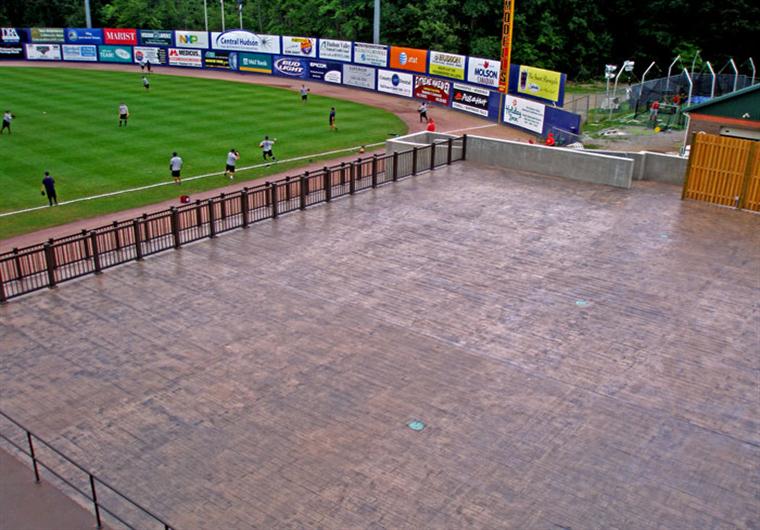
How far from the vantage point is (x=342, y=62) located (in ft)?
189

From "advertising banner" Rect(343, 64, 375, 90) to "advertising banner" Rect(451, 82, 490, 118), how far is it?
8.81 metres

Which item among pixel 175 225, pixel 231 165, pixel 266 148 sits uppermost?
pixel 175 225

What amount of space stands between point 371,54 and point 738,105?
1318 inches

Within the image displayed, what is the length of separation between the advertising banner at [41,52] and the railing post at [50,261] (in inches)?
2260

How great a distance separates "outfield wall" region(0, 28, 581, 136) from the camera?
43.0 meters

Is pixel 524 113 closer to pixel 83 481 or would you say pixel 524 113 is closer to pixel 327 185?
pixel 327 185

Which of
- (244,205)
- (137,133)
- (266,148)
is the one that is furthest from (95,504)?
(137,133)

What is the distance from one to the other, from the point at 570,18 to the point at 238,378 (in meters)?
64.3

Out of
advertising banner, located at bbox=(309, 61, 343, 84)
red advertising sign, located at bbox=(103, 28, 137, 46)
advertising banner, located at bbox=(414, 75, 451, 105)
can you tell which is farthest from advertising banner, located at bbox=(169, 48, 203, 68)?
advertising banner, located at bbox=(414, 75, 451, 105)

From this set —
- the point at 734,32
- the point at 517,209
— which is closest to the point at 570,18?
the point at 734,32

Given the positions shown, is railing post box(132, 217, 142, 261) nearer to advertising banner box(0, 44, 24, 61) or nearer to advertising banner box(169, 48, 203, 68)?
advertising banner box(169, 48, 203, 68)

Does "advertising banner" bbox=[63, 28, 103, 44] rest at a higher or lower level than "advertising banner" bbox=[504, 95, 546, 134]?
higher

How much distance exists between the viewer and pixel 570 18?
69125mm

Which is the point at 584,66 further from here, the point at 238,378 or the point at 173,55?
the point at 238,378
